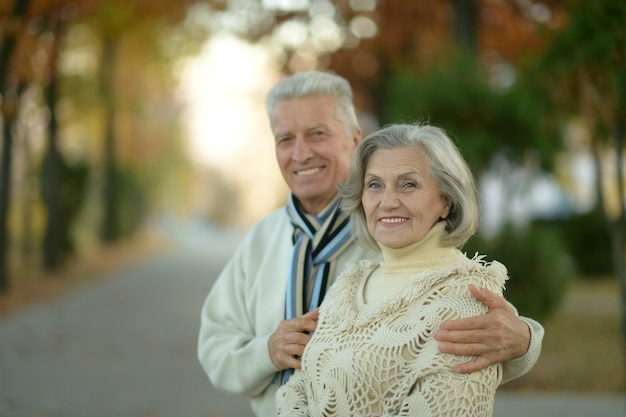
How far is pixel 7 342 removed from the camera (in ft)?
33.6

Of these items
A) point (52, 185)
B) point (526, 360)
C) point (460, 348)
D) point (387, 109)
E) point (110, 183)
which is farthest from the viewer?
point (110, 183)

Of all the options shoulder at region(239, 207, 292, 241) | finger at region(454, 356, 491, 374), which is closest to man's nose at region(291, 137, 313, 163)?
shoulder at region(239, 207, 292, 241)

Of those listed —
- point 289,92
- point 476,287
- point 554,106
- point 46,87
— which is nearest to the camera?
point 476,287

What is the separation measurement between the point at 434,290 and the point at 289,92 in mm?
1167

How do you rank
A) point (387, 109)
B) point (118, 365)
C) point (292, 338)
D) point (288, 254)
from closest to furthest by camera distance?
1. point (292, 338)
2. point (288, 254)
3. point (118, 365)
4. point (387, 109)

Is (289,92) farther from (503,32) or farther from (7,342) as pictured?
(503,32)

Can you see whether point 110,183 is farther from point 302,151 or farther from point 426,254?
point 426,254

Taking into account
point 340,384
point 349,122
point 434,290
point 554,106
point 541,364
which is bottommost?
point 541,364

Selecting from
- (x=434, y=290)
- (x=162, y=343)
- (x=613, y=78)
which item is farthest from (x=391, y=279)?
(x=162, y=343)

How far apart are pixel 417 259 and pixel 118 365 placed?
277 inches

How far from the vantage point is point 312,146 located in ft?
11.1

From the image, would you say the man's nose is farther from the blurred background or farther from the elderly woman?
the blurred background

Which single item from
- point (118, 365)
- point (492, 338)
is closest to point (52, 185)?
point (118, 365)

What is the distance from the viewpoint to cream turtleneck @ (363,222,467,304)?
2.66m
